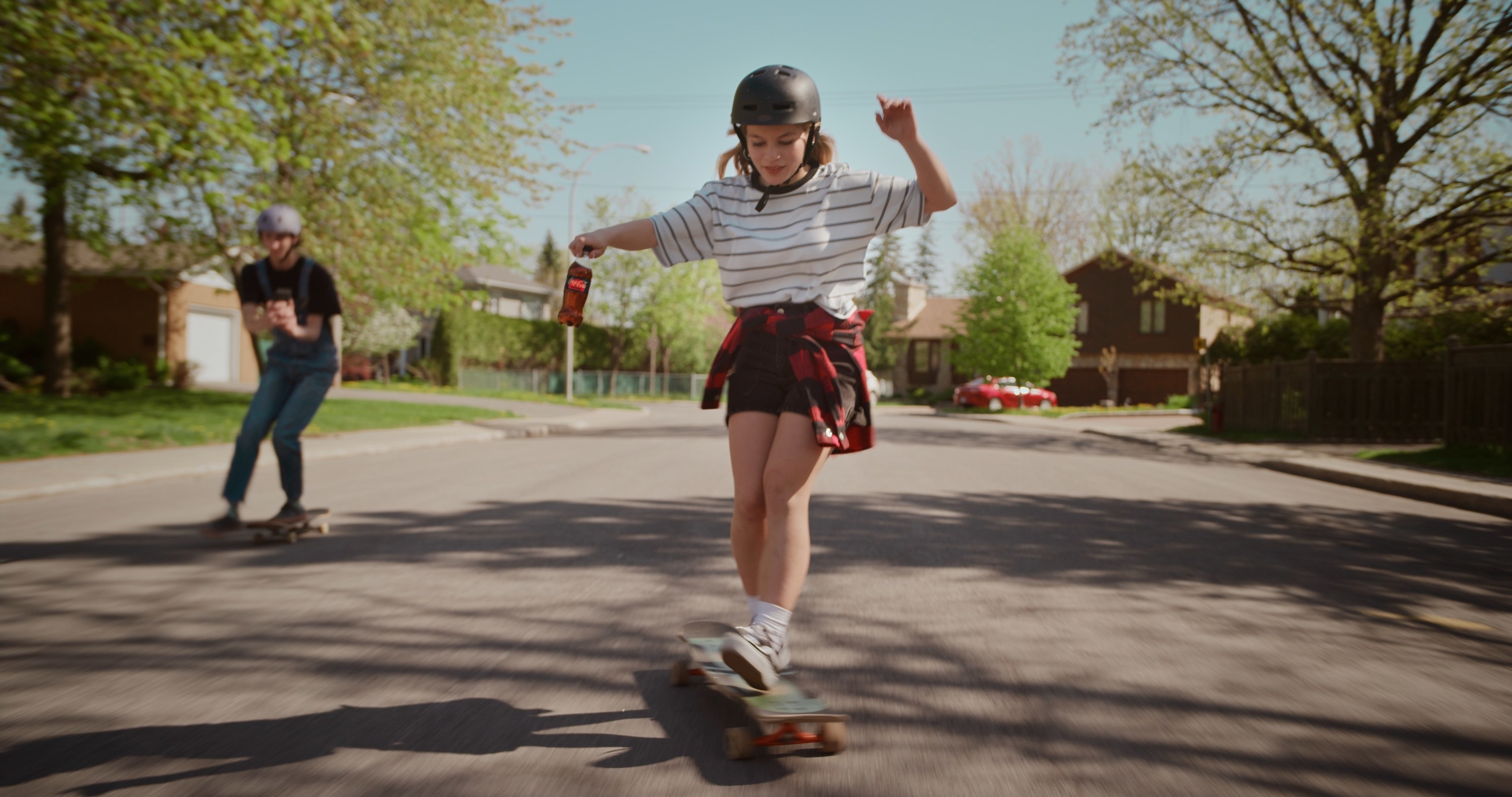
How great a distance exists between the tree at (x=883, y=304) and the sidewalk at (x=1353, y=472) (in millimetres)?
36253

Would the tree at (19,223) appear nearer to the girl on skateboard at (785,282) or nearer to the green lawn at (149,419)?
the green lawn at (149,419)

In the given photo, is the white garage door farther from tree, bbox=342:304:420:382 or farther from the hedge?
the hedge

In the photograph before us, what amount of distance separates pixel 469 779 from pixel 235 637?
1847mm

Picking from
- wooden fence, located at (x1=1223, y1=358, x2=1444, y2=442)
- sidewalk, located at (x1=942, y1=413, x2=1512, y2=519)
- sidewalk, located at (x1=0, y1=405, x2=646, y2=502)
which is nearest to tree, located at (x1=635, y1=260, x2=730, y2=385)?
sidewalk, located at (x1=0, y1=405, x2=646, y2=502)

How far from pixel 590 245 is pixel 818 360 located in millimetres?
810

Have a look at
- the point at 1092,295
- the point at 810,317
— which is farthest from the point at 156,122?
the point at 1092,295

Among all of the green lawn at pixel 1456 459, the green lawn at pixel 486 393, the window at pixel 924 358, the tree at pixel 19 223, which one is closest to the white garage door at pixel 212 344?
the green lawn at pixel 486 393

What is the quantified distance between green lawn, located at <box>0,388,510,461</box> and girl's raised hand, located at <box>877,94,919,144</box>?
36.2 ft

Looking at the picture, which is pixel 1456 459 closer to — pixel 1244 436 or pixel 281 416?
pixel 1244 436

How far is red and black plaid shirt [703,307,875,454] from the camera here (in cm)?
298

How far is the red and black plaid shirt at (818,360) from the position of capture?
2.98 metres

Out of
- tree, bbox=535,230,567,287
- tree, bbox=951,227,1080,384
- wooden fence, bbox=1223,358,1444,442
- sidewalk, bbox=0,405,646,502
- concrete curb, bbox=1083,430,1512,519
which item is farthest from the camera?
tree, bbox=535,230,567,287

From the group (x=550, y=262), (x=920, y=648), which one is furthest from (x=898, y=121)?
(x=550, y=262)

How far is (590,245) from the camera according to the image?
3.14 m
